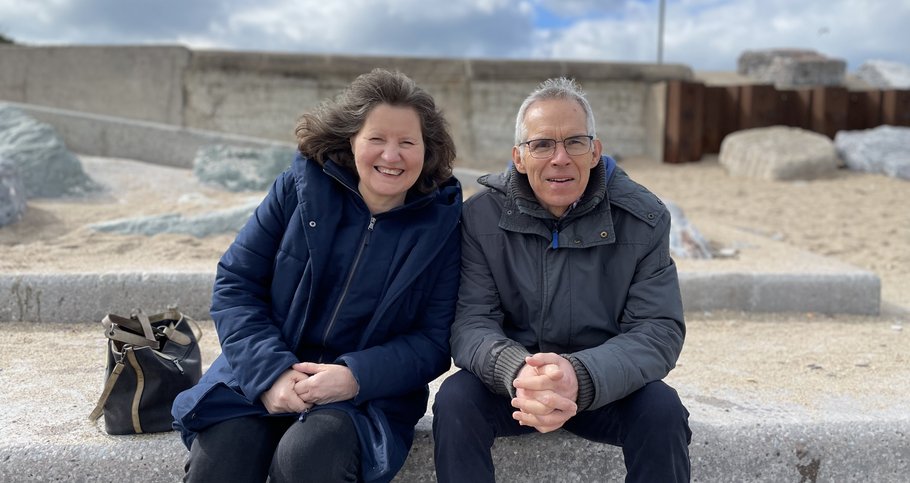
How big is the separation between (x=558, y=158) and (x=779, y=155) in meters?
8.35

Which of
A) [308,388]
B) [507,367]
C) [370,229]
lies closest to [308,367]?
[308,388]

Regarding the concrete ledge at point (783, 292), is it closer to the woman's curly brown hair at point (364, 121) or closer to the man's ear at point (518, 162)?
the man's ear at point (518, 162)

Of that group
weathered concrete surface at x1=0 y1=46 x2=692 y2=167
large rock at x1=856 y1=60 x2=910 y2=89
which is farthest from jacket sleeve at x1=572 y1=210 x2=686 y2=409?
Answer: large rock at x1=856 y1=60 x2=910 y2=89

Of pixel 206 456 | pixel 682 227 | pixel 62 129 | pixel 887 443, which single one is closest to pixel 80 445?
pixel 206 456

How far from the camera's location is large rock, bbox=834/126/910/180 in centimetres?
968

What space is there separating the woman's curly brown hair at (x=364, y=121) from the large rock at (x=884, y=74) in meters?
17.5

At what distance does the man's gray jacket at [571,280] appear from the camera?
219cm

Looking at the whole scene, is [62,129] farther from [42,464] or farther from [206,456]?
[206,456]

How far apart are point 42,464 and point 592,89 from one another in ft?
32.5

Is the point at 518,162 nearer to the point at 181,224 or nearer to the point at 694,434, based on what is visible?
the point at 694,434

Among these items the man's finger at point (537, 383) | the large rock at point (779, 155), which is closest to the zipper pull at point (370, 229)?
the man's finger at point (537, 383)

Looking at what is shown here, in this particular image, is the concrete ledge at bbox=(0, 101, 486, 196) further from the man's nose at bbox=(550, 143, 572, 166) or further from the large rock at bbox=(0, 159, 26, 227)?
the man's nose at bbox=(550, 143, 572, 166)

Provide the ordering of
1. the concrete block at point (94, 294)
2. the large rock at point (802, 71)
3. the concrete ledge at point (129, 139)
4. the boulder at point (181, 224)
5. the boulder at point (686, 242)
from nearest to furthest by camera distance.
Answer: the concrete block at point (94, 294)
the boulder at point (181, 224)
the boulder at point (686, 242)
the concrete ledge at point (129, 139)
the large rock at point (802, 71)

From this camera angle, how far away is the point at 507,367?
6.80 ft
